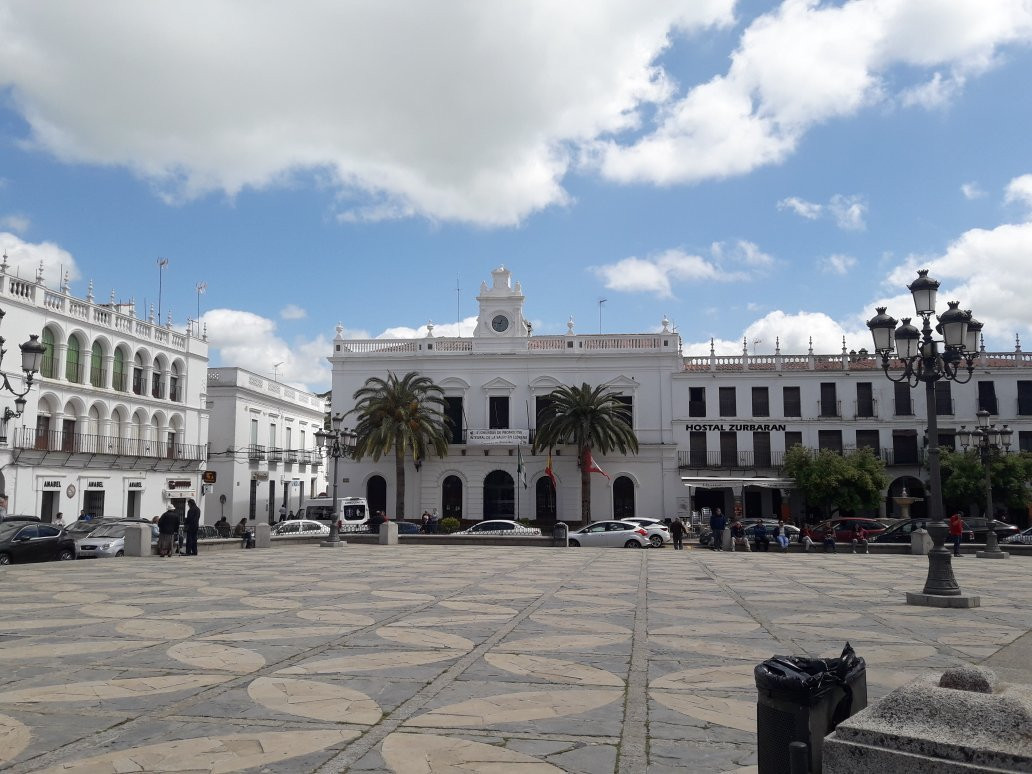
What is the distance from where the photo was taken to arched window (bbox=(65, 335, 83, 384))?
3781cm

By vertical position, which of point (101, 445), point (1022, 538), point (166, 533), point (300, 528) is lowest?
→ point (1022, 538)

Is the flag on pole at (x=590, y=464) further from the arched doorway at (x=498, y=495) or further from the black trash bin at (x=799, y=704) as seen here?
the black trash bin at (x=799, y=704)

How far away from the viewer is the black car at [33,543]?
70.2ft

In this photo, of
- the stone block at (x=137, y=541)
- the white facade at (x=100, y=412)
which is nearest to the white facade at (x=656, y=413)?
the white facade at (x=100, y=412)

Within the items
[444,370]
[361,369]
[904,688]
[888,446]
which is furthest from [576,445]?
[904,688]

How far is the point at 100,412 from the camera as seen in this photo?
1572 inches

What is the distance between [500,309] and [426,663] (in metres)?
42.5

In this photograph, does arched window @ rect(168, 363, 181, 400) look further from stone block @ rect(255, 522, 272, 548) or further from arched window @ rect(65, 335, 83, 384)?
stone block @ rect(255, 522, 272, 548)

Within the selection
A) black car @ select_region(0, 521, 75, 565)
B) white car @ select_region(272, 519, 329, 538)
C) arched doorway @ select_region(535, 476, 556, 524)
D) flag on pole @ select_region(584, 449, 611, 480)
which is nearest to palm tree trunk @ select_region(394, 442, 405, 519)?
arched doorway @ select_region(535, 476, 556, 524)

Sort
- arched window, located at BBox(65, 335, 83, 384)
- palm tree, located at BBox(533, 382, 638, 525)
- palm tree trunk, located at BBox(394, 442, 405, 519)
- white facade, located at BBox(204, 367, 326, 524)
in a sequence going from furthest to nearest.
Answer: white facade, located at BBox(204, 367, 326, 524) < palm tree trunk, located at BBox(394, 442, 405, 519) < palm tree, located at BBox(533, 382, 638, 525) < arched window, located at BBox(65, 335, 83, 384)

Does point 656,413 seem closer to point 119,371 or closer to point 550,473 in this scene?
point 550,473

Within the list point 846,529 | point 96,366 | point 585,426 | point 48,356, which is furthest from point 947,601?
point 96,366

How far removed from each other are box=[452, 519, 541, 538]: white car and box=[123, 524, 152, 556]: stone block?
12568mm

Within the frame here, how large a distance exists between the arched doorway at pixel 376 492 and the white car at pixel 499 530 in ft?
47.7
